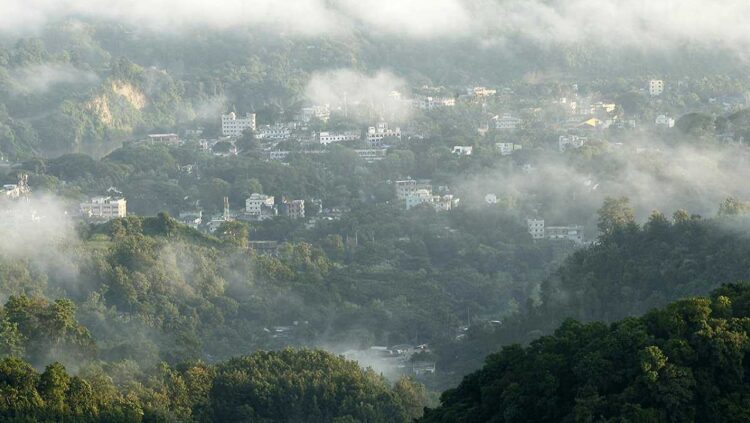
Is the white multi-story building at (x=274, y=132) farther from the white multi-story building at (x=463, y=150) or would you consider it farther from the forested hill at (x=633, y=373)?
the forested hill at (x=633, y=373)

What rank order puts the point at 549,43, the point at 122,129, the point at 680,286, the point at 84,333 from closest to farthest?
the point at 84,333 < the point at 680,286 < the point at 122,129 < the point at 549,43

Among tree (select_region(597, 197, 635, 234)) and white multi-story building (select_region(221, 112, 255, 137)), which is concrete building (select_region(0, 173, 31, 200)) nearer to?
white multi-story building (select_region(221, 112, 255, 137))

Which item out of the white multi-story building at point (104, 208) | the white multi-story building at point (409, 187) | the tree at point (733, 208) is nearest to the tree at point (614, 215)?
the tree at point (733, 208)

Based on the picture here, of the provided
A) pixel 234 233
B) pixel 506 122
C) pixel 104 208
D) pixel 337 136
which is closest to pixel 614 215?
pixel 234 233

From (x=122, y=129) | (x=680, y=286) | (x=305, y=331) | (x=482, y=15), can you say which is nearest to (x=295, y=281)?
(x=305, y=331)

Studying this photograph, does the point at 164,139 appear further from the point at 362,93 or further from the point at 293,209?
the point at 293,209

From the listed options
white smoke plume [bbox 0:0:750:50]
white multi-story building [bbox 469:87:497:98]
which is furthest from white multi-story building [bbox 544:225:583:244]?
white smoke plume [bbox 0:0:750:50]

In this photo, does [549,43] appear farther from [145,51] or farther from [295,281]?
[295,281]
